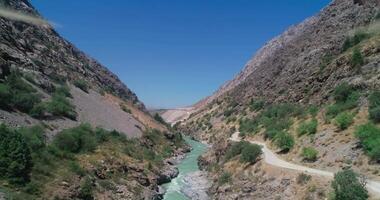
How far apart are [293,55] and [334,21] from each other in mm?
11039

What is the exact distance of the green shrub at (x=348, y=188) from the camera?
23562 millimetres

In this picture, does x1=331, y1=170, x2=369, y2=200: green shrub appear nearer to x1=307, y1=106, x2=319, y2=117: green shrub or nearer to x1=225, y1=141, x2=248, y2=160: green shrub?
x1=307, y1=106, x2=319, y2=117: green shrub

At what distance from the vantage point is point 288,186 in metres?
31.3

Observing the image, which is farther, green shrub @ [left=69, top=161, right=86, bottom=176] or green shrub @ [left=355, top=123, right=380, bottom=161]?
green shrub @ [left=69, top=161, right=86, bottom=176]

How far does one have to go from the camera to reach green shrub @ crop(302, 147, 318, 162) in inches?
1399

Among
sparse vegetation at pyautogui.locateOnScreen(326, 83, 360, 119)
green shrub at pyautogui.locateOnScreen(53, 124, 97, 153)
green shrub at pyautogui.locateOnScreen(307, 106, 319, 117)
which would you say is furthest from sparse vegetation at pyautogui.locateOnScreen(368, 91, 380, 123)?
green shrub at pyautogui.locateOnScreen(53, 124, 97, 153)

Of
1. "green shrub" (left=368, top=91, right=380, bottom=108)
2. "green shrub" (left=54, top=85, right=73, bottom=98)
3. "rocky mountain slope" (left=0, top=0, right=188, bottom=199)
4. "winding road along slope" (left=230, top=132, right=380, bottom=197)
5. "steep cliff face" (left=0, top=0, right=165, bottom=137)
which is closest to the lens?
"winding road along slope" (left=230, top=132, right=380, bottom=197)

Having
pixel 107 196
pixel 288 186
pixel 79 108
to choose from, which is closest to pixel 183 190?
pixel 107 196

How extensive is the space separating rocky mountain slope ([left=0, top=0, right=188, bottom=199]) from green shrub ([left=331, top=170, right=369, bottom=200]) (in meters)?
17.6

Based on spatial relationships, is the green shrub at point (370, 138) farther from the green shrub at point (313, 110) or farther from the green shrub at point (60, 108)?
the green shrub at point (60, 108)

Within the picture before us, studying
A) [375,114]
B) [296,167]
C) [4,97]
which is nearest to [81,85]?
[4,97]

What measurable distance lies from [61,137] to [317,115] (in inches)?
1088

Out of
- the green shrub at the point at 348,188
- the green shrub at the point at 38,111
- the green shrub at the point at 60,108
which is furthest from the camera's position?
the green shrub at the point at 60,108

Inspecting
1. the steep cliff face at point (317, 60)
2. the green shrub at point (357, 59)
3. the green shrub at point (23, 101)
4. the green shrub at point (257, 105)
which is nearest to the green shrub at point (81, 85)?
the green shrub at point (23, 101)
